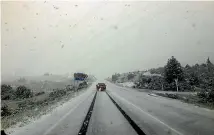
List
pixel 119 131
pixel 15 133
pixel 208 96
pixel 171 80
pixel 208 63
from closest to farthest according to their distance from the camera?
pixel 119 131, pixel 15 133, pixel 208 96, pixel 171 80, pixel 208 63

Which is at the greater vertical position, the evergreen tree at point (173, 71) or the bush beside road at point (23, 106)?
the evergreen tree at point (173, 71)

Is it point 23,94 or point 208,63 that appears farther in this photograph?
point 208,63

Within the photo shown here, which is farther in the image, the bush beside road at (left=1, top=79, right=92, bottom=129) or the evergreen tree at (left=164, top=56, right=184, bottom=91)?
the evergreen tree at (left=164, top=56, right=184, bottom=91)

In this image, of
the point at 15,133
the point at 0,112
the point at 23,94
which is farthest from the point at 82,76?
the point at 15,133

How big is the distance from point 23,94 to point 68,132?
4445 cm

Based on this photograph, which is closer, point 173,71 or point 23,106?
point 23,106

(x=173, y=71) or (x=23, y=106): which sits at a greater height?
(x=173, y=71)

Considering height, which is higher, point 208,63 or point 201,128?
point 208,63

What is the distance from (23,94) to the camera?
52.9 meters

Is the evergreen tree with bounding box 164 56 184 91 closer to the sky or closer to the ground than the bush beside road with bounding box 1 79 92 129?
closer to the sky

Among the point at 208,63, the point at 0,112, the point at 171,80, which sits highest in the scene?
the point at 208,63

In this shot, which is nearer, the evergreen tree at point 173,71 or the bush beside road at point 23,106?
the bush beside road at point 23,106

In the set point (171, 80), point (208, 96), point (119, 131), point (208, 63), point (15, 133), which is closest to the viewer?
point (119, 131)

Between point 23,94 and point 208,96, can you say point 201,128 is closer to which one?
point 208,96
